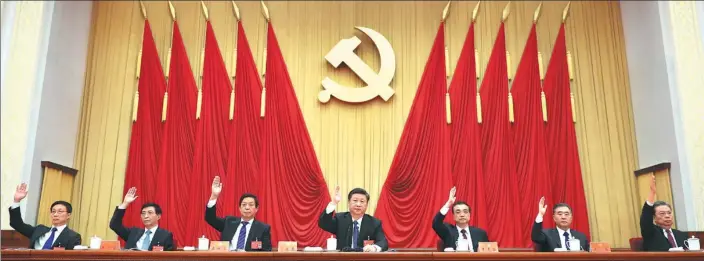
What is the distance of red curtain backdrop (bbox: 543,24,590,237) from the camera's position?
20.9ft

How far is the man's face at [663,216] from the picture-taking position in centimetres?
471

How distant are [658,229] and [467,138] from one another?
7.36 feet

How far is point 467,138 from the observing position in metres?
6.58


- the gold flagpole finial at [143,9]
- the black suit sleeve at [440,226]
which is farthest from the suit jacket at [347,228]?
the gold flagpole finial at [143,9]

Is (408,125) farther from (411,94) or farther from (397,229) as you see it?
(397,229)

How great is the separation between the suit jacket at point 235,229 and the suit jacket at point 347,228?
0.43 m

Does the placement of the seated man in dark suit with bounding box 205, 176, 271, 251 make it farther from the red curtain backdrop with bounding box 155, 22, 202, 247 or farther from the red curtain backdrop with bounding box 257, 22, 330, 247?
the red curtain backdrop with bounding box 155, 22, 202, 247

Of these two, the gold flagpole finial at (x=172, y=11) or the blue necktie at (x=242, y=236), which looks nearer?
the blue necktie at (x=242, y=236)

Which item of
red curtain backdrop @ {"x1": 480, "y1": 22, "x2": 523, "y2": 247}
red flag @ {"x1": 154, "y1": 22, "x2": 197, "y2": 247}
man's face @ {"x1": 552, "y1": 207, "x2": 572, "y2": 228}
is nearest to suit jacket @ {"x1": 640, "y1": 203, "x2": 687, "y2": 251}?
man's face @ {"x1": 552, "y1": 207, "x2": 572, "y2": 228}

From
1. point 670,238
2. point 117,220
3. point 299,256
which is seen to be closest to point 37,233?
point 117,220

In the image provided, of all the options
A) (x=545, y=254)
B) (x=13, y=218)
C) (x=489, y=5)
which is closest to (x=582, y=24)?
(x=489, y=5)

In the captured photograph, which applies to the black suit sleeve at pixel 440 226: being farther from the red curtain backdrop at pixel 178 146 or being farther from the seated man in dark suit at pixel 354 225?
the red curtain backdrop at pixel 178 146

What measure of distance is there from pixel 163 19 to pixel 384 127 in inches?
110

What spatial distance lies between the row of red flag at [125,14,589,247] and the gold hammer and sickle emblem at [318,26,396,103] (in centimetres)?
36
